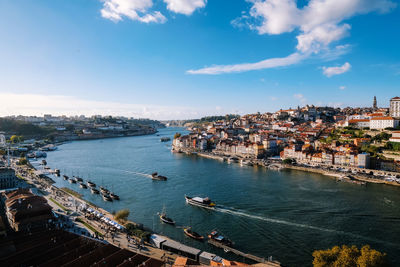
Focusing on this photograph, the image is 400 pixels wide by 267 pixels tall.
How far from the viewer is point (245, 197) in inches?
613

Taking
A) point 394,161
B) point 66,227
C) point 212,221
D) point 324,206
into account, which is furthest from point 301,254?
point 394,161

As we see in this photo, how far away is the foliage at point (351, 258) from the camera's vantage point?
659 cm

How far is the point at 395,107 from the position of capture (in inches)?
1341

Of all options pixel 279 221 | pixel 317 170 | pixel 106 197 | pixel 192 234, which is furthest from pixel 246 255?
pixel 317 170

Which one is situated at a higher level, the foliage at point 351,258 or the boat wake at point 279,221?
the foliage at point 351,258

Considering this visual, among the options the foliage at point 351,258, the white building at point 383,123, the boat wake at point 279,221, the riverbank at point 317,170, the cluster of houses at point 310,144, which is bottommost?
the boat wake at point 279,221

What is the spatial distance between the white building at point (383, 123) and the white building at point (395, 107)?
5.47 meters

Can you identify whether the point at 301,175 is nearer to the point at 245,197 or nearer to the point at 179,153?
the point at 245,197

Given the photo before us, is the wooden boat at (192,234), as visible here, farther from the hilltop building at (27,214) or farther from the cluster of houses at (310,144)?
the cluster of houses at (310,144)

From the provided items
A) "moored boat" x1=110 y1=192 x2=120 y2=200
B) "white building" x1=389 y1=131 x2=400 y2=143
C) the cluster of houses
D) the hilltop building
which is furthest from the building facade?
"white building" x1=389 y1=131 x2=400 y2=143

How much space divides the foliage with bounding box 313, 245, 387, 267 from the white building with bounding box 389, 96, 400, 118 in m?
35.0

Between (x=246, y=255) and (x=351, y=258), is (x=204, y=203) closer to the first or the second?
A: (x=246, y=255)

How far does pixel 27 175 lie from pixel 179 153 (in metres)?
20.0

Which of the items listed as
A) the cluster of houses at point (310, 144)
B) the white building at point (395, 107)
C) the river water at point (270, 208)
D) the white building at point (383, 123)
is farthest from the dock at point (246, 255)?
the white building at point (395, 107)
